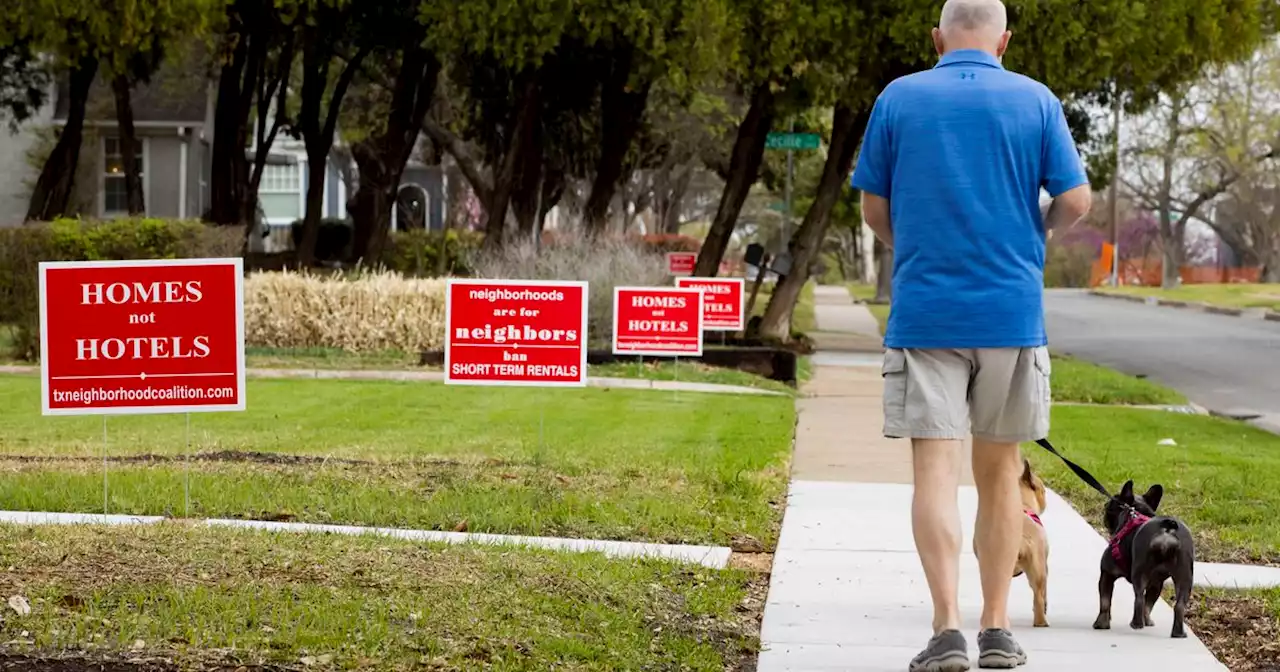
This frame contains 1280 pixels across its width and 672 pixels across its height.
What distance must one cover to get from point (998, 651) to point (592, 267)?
59.5 feet

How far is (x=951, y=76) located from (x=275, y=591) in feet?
9.69

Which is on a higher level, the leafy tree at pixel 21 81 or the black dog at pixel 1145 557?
the leafy tree at pixel 21 81

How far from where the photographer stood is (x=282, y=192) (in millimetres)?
64250

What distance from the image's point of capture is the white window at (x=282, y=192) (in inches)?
2496

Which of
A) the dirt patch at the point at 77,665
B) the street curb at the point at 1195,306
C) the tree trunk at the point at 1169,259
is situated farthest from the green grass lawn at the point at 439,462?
the tree trunk at the point at 1169,259

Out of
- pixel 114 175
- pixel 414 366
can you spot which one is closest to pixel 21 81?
pixel 114 175

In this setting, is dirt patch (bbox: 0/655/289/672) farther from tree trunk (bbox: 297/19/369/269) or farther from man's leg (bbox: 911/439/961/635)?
tree trunk (bbox: 297/19/369/269)

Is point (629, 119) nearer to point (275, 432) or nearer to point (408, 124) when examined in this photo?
point (408, 124)

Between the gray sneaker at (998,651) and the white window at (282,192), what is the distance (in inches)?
2311

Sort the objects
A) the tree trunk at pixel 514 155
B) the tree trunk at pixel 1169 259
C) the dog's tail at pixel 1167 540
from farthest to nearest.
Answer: the tree trunk at pixel 1169 259
the tree trunk at pixel 514 155
the dog's tail at pixel 1167 540

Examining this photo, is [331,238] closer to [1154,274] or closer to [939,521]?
[939,521]

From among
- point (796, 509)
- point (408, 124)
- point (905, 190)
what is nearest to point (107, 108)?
point (408, 124)

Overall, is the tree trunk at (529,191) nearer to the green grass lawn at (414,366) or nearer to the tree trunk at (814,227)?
the tree trunk at (814,227)

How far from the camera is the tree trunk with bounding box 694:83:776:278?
28.3 m
